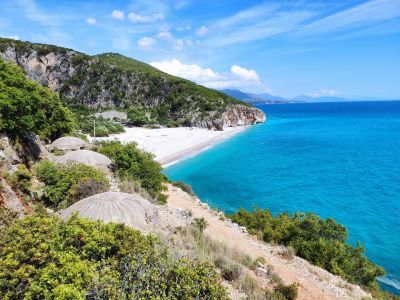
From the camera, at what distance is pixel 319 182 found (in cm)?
3809

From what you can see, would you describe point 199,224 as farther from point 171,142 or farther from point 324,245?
A: point 171,142

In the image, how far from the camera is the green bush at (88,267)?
20.8 feet

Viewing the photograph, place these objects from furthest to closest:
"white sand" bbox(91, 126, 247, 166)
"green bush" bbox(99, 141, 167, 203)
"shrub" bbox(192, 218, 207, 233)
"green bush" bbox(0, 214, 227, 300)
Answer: "white sand" bbox(91, 126, 247, 166), "green bush" bbox(99, 141, 167, 203), "shrub" bbox(192, 218, 207, 233), "green bush" bbox(0, 214, 227, 300)

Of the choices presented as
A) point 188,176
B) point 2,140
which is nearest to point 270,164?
point 188,176

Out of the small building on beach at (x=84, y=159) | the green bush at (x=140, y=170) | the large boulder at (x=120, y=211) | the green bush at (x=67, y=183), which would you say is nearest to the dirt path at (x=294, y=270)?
the large boulder at (x=120, y=211)

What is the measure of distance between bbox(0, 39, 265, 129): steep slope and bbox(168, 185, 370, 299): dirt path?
77.8 metres

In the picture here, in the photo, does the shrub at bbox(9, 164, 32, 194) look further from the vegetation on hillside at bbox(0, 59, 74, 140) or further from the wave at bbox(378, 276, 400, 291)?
the wave at bbox(378, 276, 400, 291)

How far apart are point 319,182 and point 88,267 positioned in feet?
118

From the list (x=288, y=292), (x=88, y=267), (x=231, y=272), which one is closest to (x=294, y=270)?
(x=288, y=292)

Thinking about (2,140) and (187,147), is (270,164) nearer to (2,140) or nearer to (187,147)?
(187,147)

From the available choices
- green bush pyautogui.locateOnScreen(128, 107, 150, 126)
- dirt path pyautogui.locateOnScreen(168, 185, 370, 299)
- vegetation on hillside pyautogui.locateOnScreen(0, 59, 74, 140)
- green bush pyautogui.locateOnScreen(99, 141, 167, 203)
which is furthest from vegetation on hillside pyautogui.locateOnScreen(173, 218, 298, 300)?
green bush pyautogui.locateOnScreen(128, 107, 150, 126)

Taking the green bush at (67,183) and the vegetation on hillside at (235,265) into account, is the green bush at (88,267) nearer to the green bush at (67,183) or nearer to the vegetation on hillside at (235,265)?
the vegetation on hillside at (235,265)

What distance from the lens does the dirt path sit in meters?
11.8

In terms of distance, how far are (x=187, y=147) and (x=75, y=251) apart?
5029 cm
